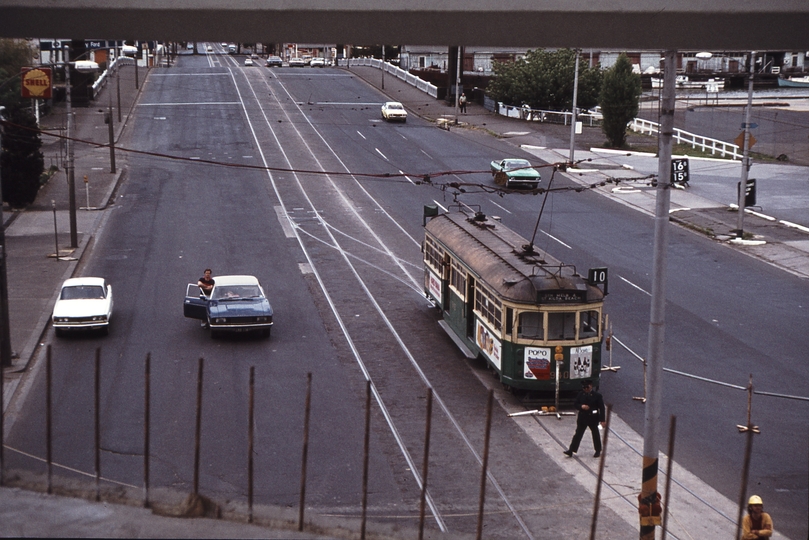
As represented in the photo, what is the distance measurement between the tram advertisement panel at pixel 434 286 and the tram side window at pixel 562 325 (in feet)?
19.5

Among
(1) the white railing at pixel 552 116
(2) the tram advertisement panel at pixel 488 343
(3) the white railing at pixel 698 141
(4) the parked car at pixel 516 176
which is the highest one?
(1) the white railing at pixel 552 116

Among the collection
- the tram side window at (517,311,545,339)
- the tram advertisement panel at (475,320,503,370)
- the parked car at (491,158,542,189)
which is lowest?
the tram advertisement panel at (475,320,503,370)

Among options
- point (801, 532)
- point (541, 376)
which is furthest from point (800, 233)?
point (801, 532)

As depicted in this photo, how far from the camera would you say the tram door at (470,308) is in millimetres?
23500

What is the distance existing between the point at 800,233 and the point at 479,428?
2432 centimetres

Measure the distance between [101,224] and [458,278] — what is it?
19.6m

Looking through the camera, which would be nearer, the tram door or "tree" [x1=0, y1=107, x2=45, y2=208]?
the tram door

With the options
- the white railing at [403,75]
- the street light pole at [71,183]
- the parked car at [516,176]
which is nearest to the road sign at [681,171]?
the parked car at [516,176]

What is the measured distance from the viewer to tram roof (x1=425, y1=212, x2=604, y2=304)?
803 inches

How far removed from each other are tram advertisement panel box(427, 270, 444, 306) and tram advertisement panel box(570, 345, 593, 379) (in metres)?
6.13

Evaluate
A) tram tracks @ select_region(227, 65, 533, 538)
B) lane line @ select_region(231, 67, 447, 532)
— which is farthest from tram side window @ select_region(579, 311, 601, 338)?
lane line @ select_region(231, 67, 447, 532)

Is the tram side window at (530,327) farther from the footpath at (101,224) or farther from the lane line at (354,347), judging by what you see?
the lane line at (354,347)

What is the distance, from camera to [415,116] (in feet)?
229

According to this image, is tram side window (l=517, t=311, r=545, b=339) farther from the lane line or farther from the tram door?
the lane line
